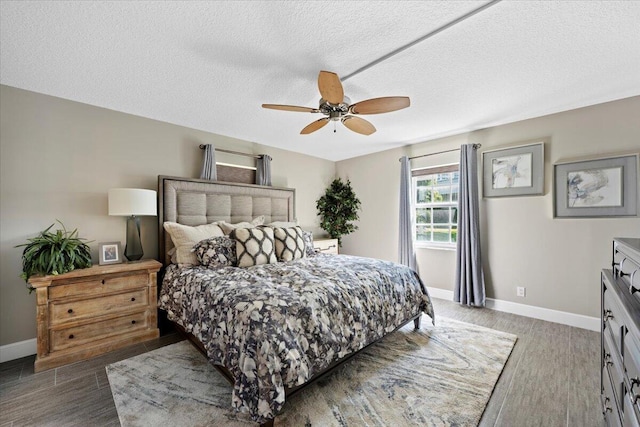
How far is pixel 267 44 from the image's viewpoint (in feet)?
6.15

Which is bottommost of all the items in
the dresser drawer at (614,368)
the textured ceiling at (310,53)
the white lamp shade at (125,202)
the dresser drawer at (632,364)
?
the dresser drawer at (614,368)

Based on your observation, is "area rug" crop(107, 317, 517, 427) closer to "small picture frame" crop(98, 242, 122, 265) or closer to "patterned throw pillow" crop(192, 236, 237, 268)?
"patterned throw pillow" crop(192, 236, 237, 268)

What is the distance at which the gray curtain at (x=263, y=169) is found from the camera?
420 cm

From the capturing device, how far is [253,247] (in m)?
2.81

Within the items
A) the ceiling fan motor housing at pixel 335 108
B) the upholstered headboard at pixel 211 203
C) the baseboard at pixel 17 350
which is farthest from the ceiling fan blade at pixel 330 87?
the baseboard at pixel 17 350

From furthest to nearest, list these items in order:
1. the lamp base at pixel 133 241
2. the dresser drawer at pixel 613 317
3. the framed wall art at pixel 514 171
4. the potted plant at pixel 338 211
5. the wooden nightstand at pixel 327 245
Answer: the potted plant at pixel 338 211
the wooden nightstand at pixel 327 245
the framed wall art at pixel 514 171
the lamp base at pixel 133 241
the dresser drawer at pixel 613 317

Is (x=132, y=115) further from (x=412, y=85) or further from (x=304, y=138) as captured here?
(x=412, y=85)

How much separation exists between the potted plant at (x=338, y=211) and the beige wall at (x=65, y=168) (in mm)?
2437

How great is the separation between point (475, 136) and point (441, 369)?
3.18 m

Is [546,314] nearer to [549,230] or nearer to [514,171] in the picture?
[549,230]

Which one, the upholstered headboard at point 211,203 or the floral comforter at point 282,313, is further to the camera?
the upholstered headboard at point 211,203

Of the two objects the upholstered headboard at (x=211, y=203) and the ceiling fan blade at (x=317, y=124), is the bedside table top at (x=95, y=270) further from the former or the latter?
the ceiling fan blade at (x=317, y=124)

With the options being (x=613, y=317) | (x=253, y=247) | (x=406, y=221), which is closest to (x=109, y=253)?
(x=253, y=247)

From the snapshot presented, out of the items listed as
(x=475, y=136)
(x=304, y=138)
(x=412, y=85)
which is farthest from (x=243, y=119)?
(x=475, y=136)
